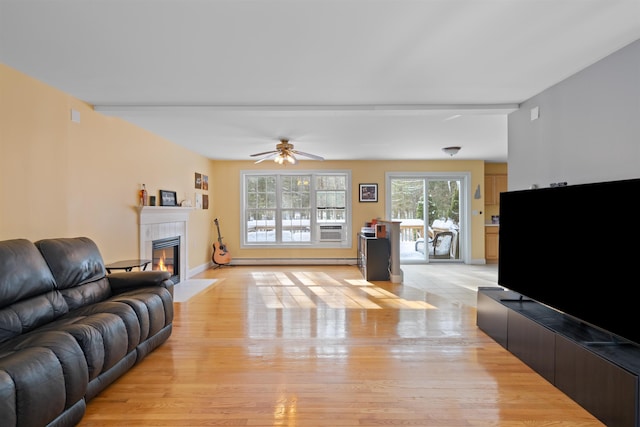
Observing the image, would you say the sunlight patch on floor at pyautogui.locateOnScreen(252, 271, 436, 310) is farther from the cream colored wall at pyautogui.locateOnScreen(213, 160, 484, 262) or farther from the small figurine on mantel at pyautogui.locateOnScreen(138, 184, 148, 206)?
the small figurine on mantel at pyautogui.locateOnScreen(138, 184, 148, 206)

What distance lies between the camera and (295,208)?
25.1 ft

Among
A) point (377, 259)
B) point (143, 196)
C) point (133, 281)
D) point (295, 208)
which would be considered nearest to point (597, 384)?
point (133, 281)

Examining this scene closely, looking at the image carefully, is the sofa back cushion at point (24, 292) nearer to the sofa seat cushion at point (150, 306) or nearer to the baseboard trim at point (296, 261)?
the sofa seat cushion at point (150, 306)

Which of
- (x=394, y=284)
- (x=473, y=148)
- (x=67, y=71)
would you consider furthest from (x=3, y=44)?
(x=473, y=148)

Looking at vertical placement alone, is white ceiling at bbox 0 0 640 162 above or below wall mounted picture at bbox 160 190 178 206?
above

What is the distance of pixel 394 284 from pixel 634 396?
12.7 feet

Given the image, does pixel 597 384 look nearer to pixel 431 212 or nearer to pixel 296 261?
pixel 431 212

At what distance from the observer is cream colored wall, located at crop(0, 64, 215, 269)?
2.70 metres

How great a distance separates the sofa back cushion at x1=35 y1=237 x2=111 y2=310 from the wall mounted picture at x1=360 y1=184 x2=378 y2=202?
A: 5451 mm

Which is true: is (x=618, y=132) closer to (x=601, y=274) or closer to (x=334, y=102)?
(x=601, y=274)

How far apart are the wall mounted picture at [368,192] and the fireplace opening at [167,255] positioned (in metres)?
3.96

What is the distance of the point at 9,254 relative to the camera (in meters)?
2.24

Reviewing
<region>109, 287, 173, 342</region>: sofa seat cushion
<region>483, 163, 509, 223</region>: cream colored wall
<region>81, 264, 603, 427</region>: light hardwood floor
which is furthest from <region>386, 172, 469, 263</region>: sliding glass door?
<region>109, 287, 173, 342</region>: sofa seat cushion

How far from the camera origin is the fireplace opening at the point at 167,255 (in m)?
4.93
